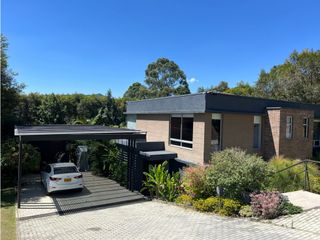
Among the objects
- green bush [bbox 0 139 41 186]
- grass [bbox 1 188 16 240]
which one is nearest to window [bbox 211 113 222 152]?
grass [bbox 1 188 16 240]

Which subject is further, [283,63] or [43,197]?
[283,63]

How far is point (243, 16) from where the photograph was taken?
20.2 metres

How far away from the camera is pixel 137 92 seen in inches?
2542

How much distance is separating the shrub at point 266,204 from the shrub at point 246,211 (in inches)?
6.2

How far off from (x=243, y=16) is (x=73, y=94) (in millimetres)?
21188

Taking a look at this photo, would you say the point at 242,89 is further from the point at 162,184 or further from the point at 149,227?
the point at 149,227

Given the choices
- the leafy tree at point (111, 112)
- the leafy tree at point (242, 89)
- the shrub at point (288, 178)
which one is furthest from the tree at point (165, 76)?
the shrub at point (288, 178)

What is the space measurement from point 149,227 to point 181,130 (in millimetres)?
8407

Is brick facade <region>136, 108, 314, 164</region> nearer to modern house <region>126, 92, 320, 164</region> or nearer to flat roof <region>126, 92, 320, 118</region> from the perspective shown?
modern house <region>126, 92, 320, 164</region>

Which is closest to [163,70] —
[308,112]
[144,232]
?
[308,112]

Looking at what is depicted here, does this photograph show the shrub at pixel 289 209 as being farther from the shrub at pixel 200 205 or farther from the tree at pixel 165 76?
the tree at pixel 165 76

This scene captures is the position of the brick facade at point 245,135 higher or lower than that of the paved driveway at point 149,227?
higher

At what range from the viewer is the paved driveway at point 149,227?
26.6 feet

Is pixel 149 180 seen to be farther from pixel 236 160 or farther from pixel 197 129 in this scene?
pixel 236 160
